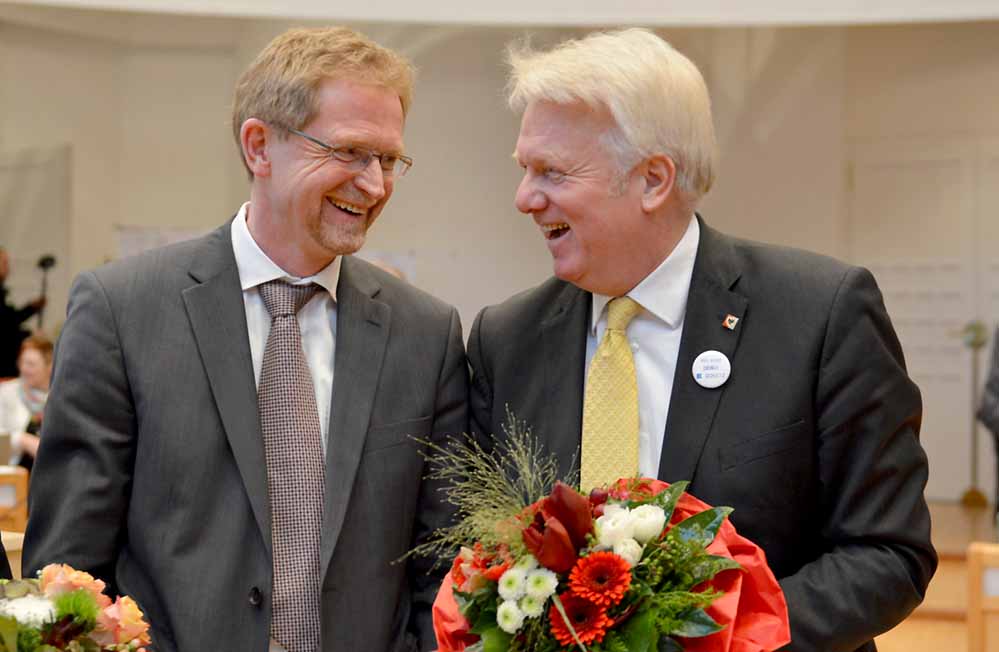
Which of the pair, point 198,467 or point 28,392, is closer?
point 198,467

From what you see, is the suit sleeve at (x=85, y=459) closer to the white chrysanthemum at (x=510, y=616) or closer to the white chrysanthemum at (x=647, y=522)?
the white chrysanthemum at (x=510, y=616)

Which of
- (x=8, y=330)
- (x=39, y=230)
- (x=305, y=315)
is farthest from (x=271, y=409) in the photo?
(x=39, y=230)

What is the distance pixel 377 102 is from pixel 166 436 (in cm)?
74

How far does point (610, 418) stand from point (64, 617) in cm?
98

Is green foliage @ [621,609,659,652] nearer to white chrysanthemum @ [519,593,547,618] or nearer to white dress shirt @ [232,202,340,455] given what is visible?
white chrysanthemum @ [519,593,547,618]

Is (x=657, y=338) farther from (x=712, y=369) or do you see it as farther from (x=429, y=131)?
(x=429, y=131)

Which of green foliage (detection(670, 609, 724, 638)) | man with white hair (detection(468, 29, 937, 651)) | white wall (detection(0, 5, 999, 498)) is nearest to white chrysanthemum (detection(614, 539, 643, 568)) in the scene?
green foliage (detection(670, 609, 724, 638))

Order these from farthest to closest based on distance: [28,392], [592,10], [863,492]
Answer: [592,10], [28,392], [863,492]

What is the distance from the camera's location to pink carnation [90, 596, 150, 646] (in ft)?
6.02

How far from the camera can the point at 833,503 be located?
229 centimetres

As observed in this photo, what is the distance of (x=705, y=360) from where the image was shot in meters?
2.34

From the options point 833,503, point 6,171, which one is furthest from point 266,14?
point 833,503

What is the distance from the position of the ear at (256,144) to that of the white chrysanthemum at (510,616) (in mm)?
1114

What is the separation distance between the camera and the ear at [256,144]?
258 cm
